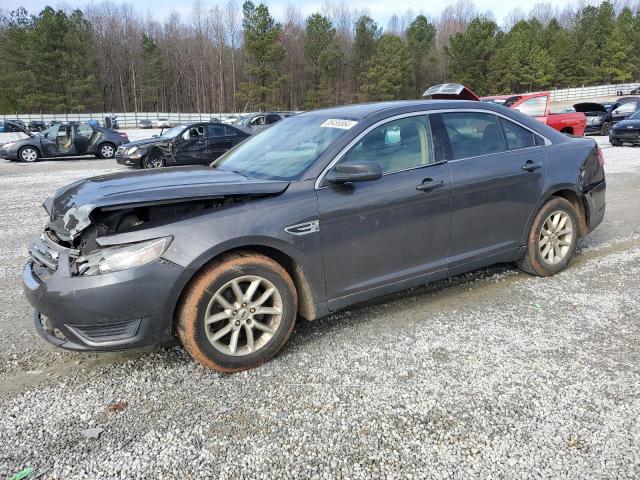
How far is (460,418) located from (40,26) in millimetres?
65713

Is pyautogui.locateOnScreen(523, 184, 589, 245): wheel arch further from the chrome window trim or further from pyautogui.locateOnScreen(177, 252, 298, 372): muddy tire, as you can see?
pyautogui.locateOnScreen(177, 252, 298, 372): muddy tire

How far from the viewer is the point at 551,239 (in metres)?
4.48

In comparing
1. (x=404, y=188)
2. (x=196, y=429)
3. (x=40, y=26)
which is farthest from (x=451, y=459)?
(x=40, y=26)

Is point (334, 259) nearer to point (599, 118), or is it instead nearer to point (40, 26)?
point (599, 118)

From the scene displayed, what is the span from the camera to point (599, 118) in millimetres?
21969

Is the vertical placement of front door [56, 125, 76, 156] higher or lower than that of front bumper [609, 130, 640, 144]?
higher

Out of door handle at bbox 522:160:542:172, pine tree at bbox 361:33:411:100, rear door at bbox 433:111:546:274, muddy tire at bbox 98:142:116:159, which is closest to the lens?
rear door at bbox 433:111:546:274

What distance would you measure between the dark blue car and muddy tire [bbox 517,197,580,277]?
0.01 m

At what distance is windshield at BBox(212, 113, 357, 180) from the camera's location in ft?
11.3

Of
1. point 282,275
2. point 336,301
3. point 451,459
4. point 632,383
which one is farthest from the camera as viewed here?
point 336,301

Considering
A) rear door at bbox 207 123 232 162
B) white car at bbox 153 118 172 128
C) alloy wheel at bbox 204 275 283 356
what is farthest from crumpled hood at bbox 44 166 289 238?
white car at bbox 153 118 172 128

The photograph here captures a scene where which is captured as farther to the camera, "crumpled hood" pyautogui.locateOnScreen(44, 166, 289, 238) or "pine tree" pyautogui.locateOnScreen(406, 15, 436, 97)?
"pine tree" pyautogui.locateOnScreen(406, 15, 436, 97)

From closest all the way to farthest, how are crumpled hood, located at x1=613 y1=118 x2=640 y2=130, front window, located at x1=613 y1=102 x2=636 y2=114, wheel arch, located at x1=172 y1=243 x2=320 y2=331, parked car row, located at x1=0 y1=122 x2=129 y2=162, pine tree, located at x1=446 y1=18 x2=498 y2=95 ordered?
1. wheel arch, located at x1=172 y1=243 x2=320 y2=331
2. crumpled hood, located at x1=613 y1=118 x2=640 y2=130
3. parked car row, located at x1=0 y1=122 x2=129 y2=162
4. front window, located at x1=613 y1=102 x2=636 y2=114
5. pine tree, located at x1=446 y1=18 x2=498 y2=95

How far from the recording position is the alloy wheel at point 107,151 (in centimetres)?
1808
